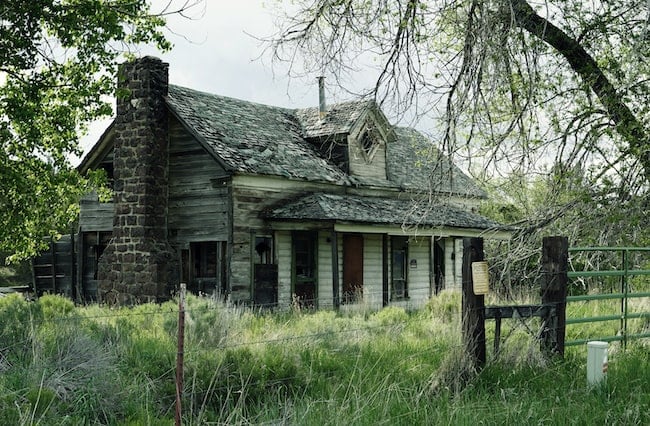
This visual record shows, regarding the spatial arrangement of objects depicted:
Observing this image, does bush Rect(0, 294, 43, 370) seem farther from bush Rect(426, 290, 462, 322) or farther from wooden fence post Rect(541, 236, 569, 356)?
bush Rect(426, 290, 462, 322)

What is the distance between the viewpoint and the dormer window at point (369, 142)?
2538cm

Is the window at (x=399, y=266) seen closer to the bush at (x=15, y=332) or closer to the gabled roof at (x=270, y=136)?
the gabled roof at (x=270, y=136)

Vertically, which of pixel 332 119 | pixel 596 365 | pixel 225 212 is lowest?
pixel 596 365

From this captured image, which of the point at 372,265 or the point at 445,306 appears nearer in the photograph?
the point at 445,306

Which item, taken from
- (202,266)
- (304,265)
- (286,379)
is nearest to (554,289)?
(286,379)

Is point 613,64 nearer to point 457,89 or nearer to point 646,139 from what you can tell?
point 646,139

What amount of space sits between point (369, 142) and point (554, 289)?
53.5 feet

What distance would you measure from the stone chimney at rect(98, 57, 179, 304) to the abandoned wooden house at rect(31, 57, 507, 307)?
3cm

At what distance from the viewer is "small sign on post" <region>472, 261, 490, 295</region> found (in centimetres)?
869

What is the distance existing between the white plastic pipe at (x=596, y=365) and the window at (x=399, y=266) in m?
16.5

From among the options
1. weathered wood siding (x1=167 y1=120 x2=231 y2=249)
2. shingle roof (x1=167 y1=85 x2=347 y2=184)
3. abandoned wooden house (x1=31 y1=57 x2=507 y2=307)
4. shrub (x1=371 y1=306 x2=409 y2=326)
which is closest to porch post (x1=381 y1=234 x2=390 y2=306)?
abandoned wooden house (x1=31 y1=57 x2=507 y2=307)

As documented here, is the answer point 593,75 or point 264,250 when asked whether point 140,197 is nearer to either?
point 264,250

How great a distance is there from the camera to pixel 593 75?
37.9 ft

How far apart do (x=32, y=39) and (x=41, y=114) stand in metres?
1.98
